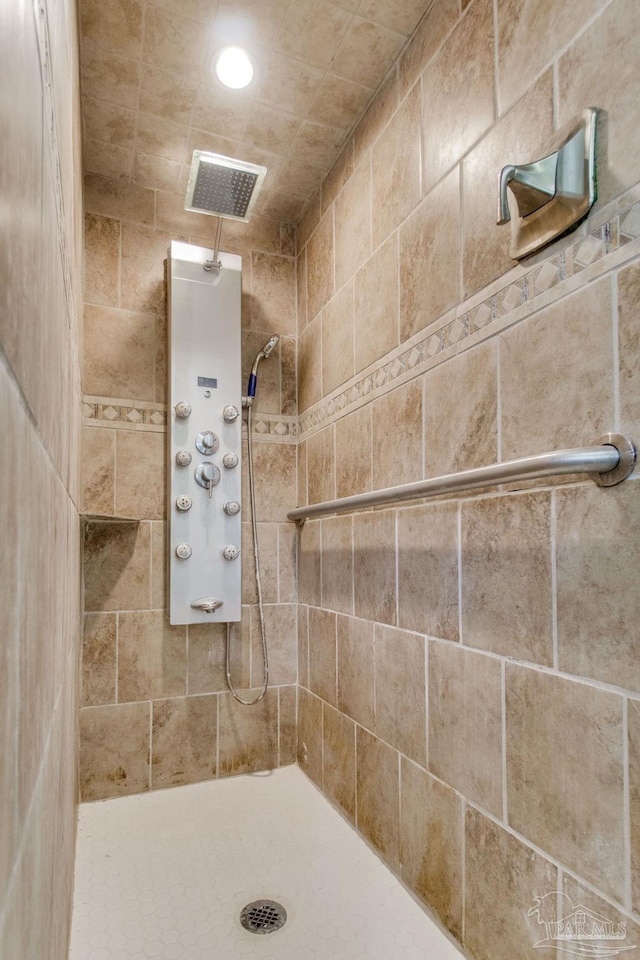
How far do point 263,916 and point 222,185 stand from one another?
Answer: 1.85m

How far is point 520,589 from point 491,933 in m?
0.64

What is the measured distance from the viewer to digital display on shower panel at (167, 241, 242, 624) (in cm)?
181

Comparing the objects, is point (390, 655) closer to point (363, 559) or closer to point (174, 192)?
point (363, 559)

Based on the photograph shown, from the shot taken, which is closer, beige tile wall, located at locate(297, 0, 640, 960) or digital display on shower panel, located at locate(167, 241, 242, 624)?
beige tile wall, located at locate(297, 0, 640, 960)

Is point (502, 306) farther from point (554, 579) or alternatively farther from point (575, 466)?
point (554, 579)

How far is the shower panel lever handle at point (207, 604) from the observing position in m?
1.78

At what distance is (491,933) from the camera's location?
3.24ft

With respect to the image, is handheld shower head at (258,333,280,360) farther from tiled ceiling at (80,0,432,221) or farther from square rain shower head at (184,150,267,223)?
tiled ceiling at (80,0,432,221)

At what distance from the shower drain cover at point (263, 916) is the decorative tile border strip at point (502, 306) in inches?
50.2

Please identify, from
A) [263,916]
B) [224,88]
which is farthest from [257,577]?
[224,88]

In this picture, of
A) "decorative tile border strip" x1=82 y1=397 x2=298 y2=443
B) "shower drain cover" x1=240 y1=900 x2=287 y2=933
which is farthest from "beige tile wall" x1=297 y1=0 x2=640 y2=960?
"decorative tile border strip" x1=82 y1=397 x2=298 y2=443

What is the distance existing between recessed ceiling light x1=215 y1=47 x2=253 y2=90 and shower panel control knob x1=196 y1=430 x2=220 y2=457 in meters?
1.03

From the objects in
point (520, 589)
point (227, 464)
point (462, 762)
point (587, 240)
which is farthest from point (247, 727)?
point (587, 240)

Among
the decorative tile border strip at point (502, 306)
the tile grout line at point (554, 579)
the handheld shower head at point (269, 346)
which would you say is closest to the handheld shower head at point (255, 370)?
the handheld shower head at point (269, 346)
